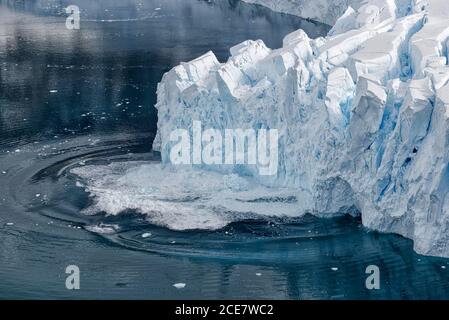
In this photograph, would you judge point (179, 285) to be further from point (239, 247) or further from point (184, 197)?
point (184, 197)

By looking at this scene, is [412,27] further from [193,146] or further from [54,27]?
[54,27]

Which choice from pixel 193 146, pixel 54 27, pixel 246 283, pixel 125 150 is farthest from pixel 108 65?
pixel 246 283

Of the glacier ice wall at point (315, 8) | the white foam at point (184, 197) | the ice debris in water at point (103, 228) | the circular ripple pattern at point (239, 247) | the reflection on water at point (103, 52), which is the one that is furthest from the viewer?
the glacier ice wall at point (315, 8)

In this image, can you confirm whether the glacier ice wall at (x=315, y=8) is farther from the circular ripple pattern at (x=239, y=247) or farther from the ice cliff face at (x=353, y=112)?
the circular ripple pattern at (x=239, y=247)

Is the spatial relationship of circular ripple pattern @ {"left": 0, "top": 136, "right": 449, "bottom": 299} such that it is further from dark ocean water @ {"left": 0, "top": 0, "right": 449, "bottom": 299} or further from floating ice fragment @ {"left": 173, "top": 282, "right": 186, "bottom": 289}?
floating ice fragment @ {"left": 173, "top": 282, "right": 186, "bottom": 289}

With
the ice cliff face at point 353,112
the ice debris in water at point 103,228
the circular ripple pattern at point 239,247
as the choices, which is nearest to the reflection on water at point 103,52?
the ice cliff face at point 353,112

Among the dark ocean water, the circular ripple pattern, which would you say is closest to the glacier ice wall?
the dark ocean water
